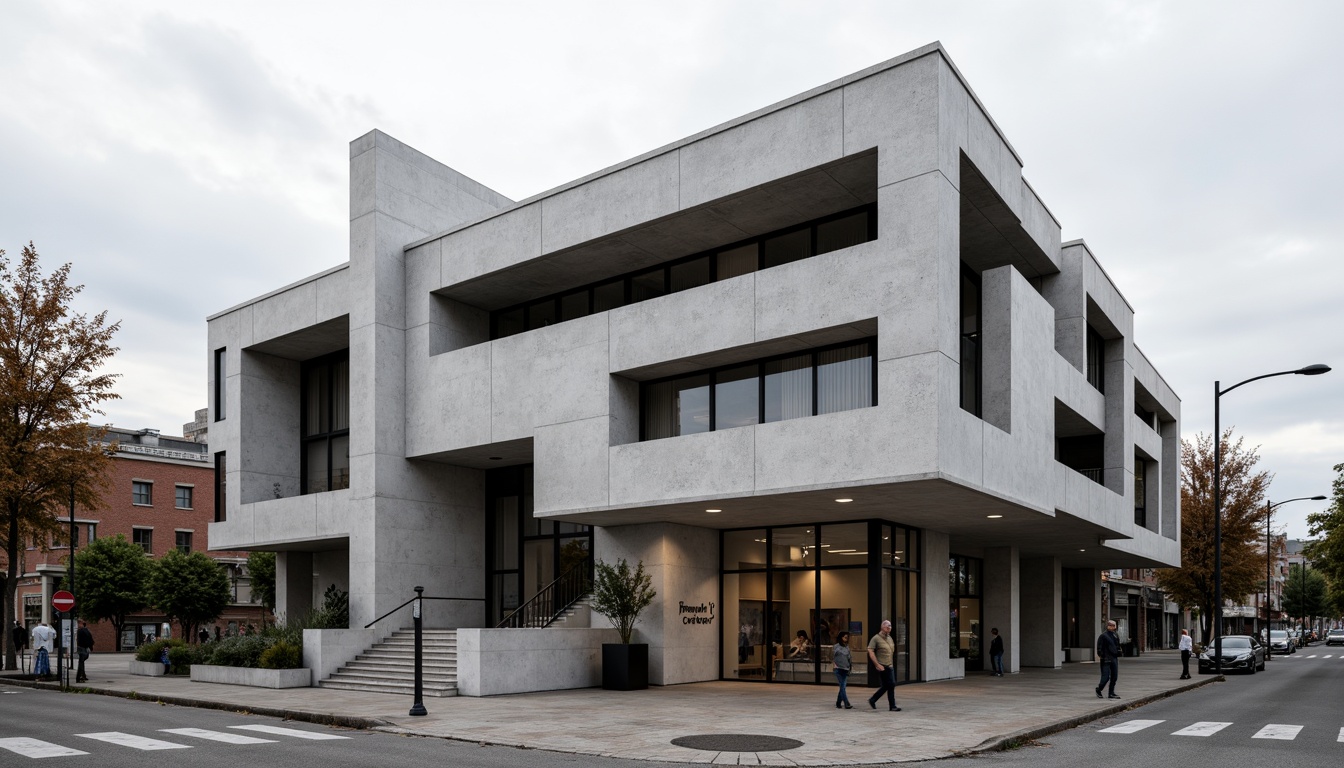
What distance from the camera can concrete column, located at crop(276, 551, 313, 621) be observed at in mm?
34562

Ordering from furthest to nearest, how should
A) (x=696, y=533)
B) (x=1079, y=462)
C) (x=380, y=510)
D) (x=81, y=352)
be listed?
1. (x=1079, y=462)
2. (x=81, y=352)
3. (x=380, y=510)
4. (x=696, y=533)

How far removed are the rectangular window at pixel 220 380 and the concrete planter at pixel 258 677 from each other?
424 inches

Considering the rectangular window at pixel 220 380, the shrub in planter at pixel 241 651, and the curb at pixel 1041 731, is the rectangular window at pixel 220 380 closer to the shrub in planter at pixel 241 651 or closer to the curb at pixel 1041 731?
the shrub in planter at pixel 241 651

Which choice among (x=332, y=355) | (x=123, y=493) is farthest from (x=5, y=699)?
(x=123, y=493)

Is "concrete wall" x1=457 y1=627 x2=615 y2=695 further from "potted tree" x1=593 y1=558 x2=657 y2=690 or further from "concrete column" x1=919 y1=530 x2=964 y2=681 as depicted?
"concrete column" x1=919 y1=530 x2=964 y2=681

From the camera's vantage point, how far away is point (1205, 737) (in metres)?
16.0

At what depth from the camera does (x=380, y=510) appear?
89.5ft

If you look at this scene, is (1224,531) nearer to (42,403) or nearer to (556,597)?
(556,597)

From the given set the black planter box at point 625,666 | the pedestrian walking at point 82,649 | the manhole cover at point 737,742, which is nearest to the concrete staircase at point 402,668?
the black planter box at point 625,666

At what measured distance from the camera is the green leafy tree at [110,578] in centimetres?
5119

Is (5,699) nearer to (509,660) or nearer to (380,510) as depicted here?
(380,510)

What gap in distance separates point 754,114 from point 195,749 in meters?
15.6

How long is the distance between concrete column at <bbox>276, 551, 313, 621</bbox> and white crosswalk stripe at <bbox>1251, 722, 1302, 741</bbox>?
91.7 feet

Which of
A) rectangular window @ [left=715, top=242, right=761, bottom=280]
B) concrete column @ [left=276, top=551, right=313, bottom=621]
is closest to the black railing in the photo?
rectangular window @ [left=715, top=242, right=761, bottom=280]
